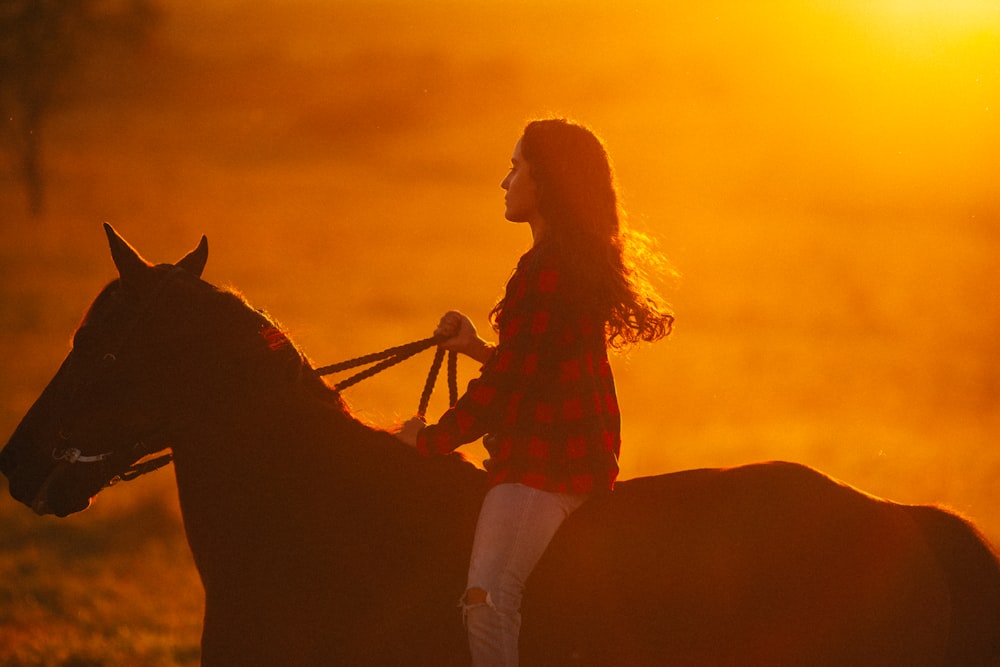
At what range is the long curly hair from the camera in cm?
565

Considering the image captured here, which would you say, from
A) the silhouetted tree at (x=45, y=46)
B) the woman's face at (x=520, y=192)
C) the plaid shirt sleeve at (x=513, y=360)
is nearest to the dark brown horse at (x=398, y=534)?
the plaid shirt sleeve at (x=513, y=360)

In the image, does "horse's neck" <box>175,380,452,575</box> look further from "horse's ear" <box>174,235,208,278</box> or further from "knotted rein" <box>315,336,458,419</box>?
"horse's ear" <box>174,235,208,278</box>

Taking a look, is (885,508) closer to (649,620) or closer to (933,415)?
(649,620)

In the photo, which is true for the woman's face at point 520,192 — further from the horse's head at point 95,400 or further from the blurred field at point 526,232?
the horse's head at point 95,400

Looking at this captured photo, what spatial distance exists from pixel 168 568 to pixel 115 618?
3.63 m

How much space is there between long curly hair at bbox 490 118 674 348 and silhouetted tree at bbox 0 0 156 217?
62422 millimetres

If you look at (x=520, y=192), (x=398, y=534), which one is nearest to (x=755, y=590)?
(x=398, y=534)

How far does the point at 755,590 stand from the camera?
17.8ft

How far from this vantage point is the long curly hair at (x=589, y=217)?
5.65 metres

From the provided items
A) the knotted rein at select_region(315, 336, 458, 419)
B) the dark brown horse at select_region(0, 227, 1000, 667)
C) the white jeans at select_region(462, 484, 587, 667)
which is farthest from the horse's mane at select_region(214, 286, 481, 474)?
the white jeans at select_region(462, 484, 587, 667)

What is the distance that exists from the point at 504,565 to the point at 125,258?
74.2 inches

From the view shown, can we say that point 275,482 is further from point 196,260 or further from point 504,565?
point 504,565

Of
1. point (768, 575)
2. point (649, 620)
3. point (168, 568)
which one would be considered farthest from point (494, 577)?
point (168, 568)

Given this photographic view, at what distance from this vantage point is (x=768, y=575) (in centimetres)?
543
